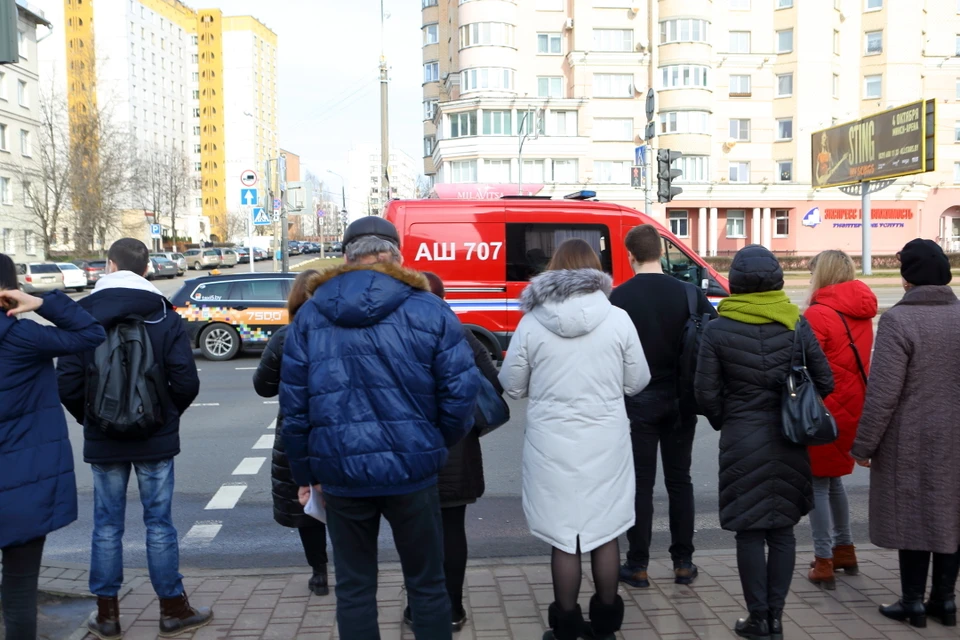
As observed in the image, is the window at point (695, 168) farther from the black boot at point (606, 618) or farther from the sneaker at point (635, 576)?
the black boot at point (606, 618)

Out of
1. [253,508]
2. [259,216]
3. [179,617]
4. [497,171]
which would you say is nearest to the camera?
[179,617]

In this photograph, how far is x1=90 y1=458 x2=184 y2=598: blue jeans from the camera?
4.24 meters

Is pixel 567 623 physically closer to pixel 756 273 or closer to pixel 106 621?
pixel 756 273

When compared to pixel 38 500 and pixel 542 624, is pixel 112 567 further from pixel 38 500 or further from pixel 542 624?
pixel 542 624

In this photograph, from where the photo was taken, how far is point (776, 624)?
413cm

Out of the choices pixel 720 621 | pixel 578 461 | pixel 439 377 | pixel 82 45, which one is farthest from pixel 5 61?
pixel 82 45

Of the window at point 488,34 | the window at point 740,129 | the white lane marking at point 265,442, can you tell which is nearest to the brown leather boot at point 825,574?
the white lane marking at point 265,442

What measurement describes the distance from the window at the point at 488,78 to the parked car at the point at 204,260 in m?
22.4

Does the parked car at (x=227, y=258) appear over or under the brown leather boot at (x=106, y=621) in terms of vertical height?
over

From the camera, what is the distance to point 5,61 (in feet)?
17.1

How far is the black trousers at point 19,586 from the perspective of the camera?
11.9ft

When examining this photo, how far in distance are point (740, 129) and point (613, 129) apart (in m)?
8.73

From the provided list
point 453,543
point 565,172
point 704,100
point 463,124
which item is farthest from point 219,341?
point 704,100

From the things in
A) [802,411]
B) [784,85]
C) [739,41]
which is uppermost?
[739,41]
